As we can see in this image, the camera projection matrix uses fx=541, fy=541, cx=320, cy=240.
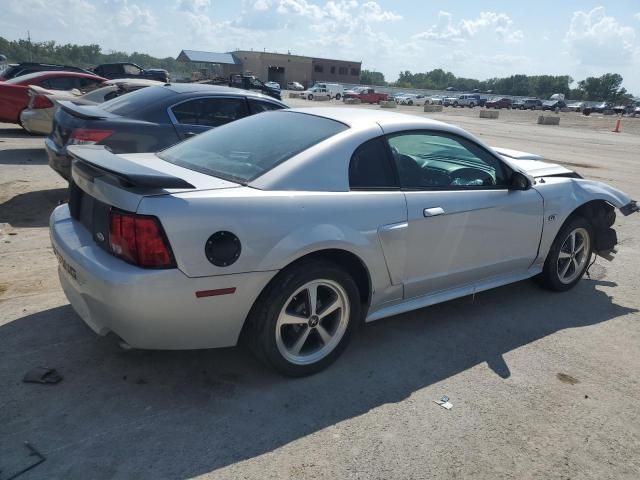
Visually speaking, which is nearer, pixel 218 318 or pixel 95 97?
pixel 218 318

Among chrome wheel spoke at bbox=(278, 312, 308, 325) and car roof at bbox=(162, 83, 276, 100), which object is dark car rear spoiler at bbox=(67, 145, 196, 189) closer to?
chrome wheel spoke at bbox=(278, 312, 308, 325)

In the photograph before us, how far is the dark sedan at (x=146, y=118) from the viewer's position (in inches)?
241

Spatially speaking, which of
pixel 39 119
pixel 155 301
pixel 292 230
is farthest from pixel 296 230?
pixel 39 119

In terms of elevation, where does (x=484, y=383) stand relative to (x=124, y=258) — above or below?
below

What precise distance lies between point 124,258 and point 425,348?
213cm

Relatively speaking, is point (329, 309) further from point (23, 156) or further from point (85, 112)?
point (23, 156)

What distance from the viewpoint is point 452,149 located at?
4.13 meters

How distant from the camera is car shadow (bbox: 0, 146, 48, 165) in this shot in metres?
9.52

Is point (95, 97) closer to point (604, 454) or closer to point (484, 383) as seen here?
point (484, 383)

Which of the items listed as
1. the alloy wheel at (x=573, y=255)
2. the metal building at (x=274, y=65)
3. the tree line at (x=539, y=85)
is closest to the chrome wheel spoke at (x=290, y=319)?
the alloy wheel at (x=573, y=255)

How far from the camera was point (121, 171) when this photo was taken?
2.76m

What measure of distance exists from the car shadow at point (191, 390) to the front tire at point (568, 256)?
0.65 meters

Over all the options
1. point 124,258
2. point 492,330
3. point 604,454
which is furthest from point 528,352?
point 124,258

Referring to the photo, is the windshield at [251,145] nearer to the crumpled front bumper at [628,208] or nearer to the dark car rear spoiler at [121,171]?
the dark car rear spoiler at [121,171]
